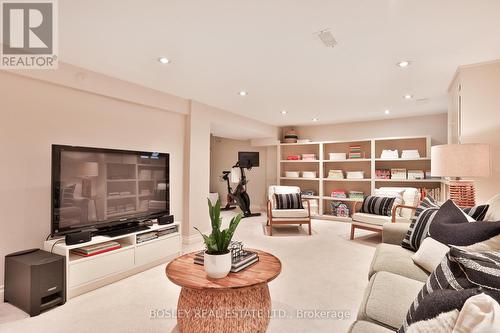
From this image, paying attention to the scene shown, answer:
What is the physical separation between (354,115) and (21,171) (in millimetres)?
5216

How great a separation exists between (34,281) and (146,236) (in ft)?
3.66

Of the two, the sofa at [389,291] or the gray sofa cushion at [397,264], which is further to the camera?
the gray sofa cushion at [397,264]

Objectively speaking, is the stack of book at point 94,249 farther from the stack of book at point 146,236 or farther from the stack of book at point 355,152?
the stack of book at point 355,152

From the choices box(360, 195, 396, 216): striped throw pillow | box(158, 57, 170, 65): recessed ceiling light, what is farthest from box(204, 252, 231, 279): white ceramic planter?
box(360, 195, 396, 216): striped throw pillow

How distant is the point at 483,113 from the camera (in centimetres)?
265

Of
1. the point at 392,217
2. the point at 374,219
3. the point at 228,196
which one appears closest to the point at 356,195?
the point at 374,219

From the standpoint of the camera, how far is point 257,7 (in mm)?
1769

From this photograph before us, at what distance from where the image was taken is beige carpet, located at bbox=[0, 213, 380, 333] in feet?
6.41

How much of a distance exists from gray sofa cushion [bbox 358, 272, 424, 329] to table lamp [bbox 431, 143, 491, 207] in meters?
1.30

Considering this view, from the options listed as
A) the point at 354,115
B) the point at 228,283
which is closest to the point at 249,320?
the point at 228,283

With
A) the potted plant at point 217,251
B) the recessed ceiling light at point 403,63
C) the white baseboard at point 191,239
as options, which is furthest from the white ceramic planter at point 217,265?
the recessed ceiling light at point 403,63

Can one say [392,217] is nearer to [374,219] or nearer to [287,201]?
[374,219]

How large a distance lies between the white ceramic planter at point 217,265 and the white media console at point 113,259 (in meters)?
1.48

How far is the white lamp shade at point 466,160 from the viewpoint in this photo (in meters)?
2.25
